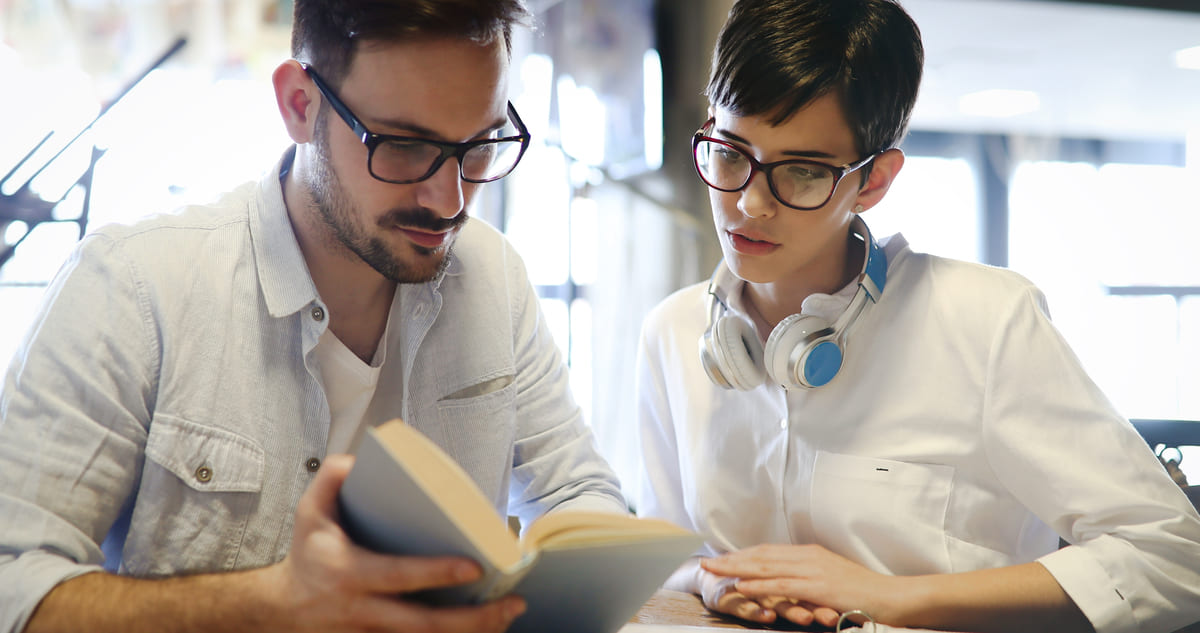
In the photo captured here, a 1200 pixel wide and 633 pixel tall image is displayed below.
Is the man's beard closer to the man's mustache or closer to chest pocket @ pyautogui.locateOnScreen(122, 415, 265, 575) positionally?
the man's mustache

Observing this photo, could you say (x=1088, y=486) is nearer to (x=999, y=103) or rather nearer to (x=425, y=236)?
(x=425, y=236)

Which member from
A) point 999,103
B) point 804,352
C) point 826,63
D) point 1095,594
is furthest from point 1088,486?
point 999,103

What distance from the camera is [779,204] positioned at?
1263 millimetres

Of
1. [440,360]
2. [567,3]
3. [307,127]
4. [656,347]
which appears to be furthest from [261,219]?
[567,3]

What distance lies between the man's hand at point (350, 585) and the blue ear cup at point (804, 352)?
2.08ft

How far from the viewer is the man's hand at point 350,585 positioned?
0.72 meters

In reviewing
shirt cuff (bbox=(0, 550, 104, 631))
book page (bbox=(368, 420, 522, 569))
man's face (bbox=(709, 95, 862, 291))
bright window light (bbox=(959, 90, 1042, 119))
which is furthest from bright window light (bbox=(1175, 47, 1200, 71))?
shirt cuff (bbox=(0, 550, 104, 631))

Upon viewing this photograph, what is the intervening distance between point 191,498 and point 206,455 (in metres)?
0.06

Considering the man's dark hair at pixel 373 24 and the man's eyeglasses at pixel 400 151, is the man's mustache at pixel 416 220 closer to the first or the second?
the man's eyeglasses at pixel 400 151

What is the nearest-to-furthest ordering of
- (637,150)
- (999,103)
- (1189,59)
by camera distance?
(637,150), (1189,59), (999,103)

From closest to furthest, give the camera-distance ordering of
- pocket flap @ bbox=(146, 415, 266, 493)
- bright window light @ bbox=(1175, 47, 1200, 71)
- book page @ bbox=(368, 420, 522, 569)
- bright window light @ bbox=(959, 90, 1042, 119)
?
book page @ bbox=(368, 420, 522, 569) → pocket flap @ bbox=(146, 415, 266, 493) → bright window light @ bbox=(1175, 47, 1200, 71) → bright window light @ bbox=(959, 90, 1042, 119)

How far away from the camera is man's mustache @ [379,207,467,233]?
1210 millimetres

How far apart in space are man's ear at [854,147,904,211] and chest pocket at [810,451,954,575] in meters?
0.39

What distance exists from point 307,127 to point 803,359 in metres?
0.76
